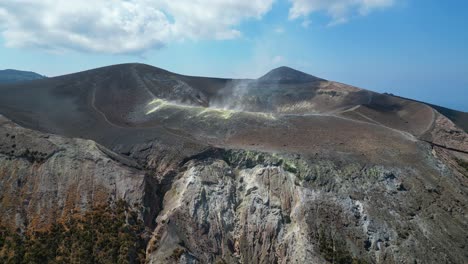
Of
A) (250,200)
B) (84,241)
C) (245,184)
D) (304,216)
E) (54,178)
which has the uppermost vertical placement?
(54,178)

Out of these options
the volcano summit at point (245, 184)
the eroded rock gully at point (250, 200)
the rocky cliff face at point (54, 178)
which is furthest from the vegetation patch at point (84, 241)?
the rocky cliff face at point (54, 178)

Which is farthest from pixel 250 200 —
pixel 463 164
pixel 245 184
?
pixel 463 164

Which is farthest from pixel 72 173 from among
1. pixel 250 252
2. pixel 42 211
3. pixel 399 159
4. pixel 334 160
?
pixel 399 159

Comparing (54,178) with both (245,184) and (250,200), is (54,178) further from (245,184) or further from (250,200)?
(250,200)

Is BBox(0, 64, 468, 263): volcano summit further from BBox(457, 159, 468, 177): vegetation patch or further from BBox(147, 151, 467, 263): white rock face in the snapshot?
BBox(457, 159, 468, 177): vegetation patch

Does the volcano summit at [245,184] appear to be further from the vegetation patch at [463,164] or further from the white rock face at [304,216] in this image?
the vegetation patch at [463,164]

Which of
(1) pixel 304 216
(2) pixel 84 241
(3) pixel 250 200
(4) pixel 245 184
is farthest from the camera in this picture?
(4) pixel 245 184

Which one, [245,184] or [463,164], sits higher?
[463,164]
